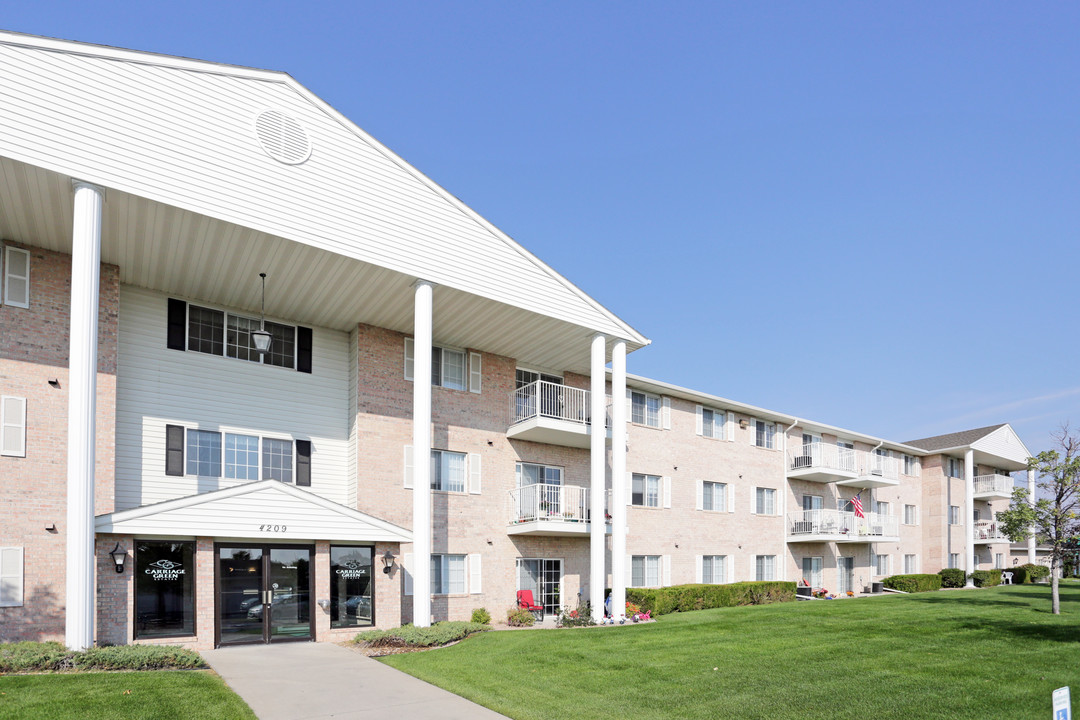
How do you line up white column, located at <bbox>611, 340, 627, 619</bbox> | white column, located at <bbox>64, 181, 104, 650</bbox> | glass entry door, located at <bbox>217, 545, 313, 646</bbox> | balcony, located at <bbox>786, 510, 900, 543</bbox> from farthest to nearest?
balcony, located at <bbox>786, 510, 900, 543</bbox> → white column, located at <bbox>611, 340, 627, 619</bbox> → glass entry door, located at <bbox>217, 545, 313, 646</bbox> → white column, located at <bbox>64, 181, 104, 650</bbox>

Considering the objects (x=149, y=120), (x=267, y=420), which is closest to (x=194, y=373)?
(x=267, y=420)

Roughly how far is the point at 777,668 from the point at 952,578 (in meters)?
30.1

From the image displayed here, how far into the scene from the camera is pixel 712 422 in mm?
29938

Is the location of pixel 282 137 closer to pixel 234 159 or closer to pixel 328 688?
pixel 234 159

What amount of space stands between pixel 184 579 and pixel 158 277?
6.53 m

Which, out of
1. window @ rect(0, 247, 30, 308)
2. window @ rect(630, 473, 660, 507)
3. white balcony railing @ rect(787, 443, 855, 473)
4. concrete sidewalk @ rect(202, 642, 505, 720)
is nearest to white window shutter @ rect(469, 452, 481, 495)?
window @ rect(630, 473, 660, 507)

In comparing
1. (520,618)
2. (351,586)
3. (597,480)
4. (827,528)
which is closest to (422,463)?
(351,586)

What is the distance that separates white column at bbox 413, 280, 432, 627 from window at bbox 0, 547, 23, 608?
24.2 ft

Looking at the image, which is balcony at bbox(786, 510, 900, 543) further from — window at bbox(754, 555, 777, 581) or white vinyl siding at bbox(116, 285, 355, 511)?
white vinyl siding at bbox(116, 285, 355, 511)

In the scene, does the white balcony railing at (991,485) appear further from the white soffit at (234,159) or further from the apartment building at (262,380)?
the white soffit at (234,159)

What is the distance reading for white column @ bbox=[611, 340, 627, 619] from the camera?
2075 cm

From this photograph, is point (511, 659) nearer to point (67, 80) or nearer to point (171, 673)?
point (171, 673)

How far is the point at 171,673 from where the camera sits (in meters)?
12.2

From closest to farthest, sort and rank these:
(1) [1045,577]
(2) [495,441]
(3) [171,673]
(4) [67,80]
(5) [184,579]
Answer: (3) [171,673], (4) [67,80], (5) [184,579], (2) [495,441], (1) [1045,577]
